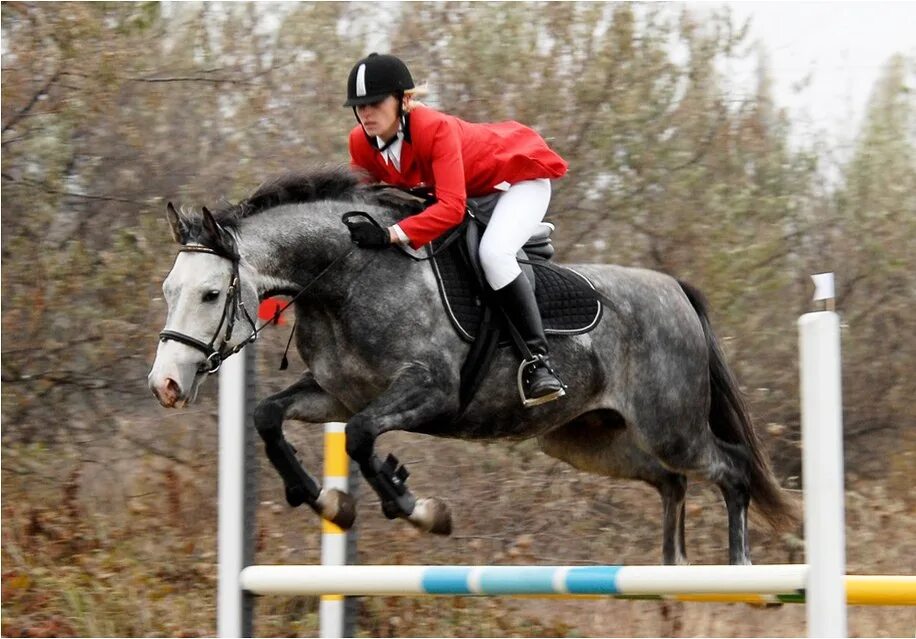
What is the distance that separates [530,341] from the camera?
3932 millimetres

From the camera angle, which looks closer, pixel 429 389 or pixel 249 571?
pixel 249 571

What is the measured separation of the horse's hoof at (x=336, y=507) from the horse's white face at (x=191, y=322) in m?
0.52

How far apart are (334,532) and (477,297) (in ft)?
3.51

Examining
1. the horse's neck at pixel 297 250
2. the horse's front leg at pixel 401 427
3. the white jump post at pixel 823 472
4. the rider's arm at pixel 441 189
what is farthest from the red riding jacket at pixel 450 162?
the white jump post at pixel 823 472

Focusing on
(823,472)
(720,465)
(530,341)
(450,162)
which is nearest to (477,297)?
(530,341)

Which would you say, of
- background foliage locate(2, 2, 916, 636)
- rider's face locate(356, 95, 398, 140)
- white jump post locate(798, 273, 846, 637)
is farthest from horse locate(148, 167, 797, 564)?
background foliage locate(2, 2, 916, 636)

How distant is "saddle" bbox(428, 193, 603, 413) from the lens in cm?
391

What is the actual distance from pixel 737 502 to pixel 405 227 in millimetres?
1825

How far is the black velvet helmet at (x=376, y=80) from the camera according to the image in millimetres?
3670

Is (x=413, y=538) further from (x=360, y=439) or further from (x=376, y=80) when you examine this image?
(x=376, y=80)

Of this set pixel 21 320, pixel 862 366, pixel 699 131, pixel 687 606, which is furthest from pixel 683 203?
pixel 21 320

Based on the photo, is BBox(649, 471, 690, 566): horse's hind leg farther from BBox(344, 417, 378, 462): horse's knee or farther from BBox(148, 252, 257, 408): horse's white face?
BBox(148, 252, 257, 408): horse's white face

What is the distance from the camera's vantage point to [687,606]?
19.0ft

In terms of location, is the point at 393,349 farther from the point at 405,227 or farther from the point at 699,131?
the point at 699,131
